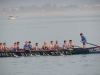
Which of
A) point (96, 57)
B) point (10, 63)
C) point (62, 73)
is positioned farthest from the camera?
point (96, 57)

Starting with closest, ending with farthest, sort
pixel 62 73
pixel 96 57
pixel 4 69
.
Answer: pixel 62 73 → pixel 4 69 → pixel 96 57

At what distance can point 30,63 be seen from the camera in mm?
37500

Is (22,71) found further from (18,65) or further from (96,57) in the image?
(96,57)

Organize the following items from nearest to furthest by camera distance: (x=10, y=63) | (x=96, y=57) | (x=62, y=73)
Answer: (x=62, y=73) → (x=10, y=63) → (x=96, y=57)

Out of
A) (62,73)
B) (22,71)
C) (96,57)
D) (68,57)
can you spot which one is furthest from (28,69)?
(96,57)

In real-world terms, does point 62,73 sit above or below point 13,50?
below

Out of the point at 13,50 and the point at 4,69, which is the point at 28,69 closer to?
the point at 4,69

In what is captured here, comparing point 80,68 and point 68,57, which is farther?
point 68,57

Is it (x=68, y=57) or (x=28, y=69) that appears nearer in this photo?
(x=28, y=69)

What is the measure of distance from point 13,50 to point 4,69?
4.15 m

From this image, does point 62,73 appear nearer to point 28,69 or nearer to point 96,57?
point 28,69

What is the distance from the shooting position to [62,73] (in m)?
32.7

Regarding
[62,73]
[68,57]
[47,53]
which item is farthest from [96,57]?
[62,73]

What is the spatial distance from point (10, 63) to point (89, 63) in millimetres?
8437
